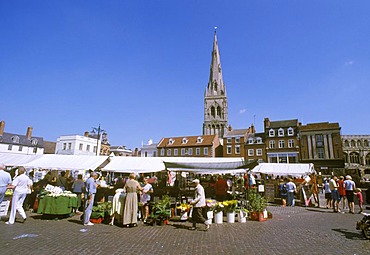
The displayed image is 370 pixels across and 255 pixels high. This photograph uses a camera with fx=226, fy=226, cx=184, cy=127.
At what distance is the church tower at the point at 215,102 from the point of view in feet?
213

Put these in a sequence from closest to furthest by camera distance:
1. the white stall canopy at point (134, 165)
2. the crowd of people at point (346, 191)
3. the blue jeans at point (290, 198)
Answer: the crowd of people at point (346, 191)
the white stall canopy at point (134, 165)
the blue jeans at point (290, 198)

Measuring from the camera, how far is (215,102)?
6994 cm

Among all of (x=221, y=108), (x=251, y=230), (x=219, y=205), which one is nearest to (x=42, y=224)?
(x=219, y=205)

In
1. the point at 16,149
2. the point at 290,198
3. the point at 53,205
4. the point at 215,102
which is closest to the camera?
the point at 53,205

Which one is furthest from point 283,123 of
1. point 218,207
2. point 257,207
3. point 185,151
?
point 218,207

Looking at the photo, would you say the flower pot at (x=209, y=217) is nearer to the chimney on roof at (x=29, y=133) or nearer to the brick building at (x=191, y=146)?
the brick building at (x=191, y=146)

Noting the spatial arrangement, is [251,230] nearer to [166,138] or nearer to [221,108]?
[166,138]

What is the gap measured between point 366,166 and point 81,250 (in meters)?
68.6

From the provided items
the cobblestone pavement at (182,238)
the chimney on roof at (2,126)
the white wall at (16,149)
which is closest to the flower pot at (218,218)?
the cobblestone pavement at (182,238)

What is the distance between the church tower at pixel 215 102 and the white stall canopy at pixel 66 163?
162ft

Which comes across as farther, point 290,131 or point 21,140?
point 21,140

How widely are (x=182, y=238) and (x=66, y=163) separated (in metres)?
11.4

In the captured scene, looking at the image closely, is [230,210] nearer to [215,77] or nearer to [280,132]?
[280,132]

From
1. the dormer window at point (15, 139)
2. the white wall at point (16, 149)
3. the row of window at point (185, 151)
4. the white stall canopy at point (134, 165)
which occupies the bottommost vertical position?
the white stall canopy at point (134, 165)
